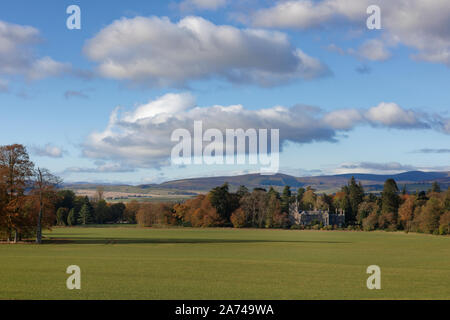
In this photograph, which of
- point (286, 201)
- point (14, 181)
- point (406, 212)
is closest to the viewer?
point (14, 181)

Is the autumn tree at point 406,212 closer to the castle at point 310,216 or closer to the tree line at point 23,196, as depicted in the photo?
the castle at point 310,216

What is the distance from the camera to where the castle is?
143 m

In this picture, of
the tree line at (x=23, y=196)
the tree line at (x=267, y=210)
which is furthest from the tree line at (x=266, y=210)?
the tree line at (x=23, y=196)

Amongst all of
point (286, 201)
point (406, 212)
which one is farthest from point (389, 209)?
point (286, 201)

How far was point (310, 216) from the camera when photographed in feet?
503

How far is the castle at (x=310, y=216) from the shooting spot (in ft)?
468

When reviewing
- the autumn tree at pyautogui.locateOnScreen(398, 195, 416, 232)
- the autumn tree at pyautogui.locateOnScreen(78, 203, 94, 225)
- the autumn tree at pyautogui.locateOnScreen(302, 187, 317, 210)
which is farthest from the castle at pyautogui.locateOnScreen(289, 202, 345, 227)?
the autumn tree at pyautogui.locateOnScreen(78, 203, 94, 225)

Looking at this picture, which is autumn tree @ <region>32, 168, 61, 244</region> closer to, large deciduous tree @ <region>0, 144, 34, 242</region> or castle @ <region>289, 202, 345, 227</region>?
large deciduous tree @ <region>0, 144, 34, 242</region>

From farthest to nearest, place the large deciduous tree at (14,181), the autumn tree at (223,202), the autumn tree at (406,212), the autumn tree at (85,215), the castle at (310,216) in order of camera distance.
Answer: the castle at (310,216) < the autumn tree at (85,215) < the autumn tree at (223,202) < the autumn tree at (406,212) < the large deciduous tree at (14,181)

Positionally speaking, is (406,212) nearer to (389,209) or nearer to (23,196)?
(389,209)

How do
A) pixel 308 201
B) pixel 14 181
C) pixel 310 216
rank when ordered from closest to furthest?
pixel 14 181 < pixel 310 216 < pixel 308 201

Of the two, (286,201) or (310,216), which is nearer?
(286,201)

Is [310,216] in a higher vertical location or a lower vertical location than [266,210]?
lower
